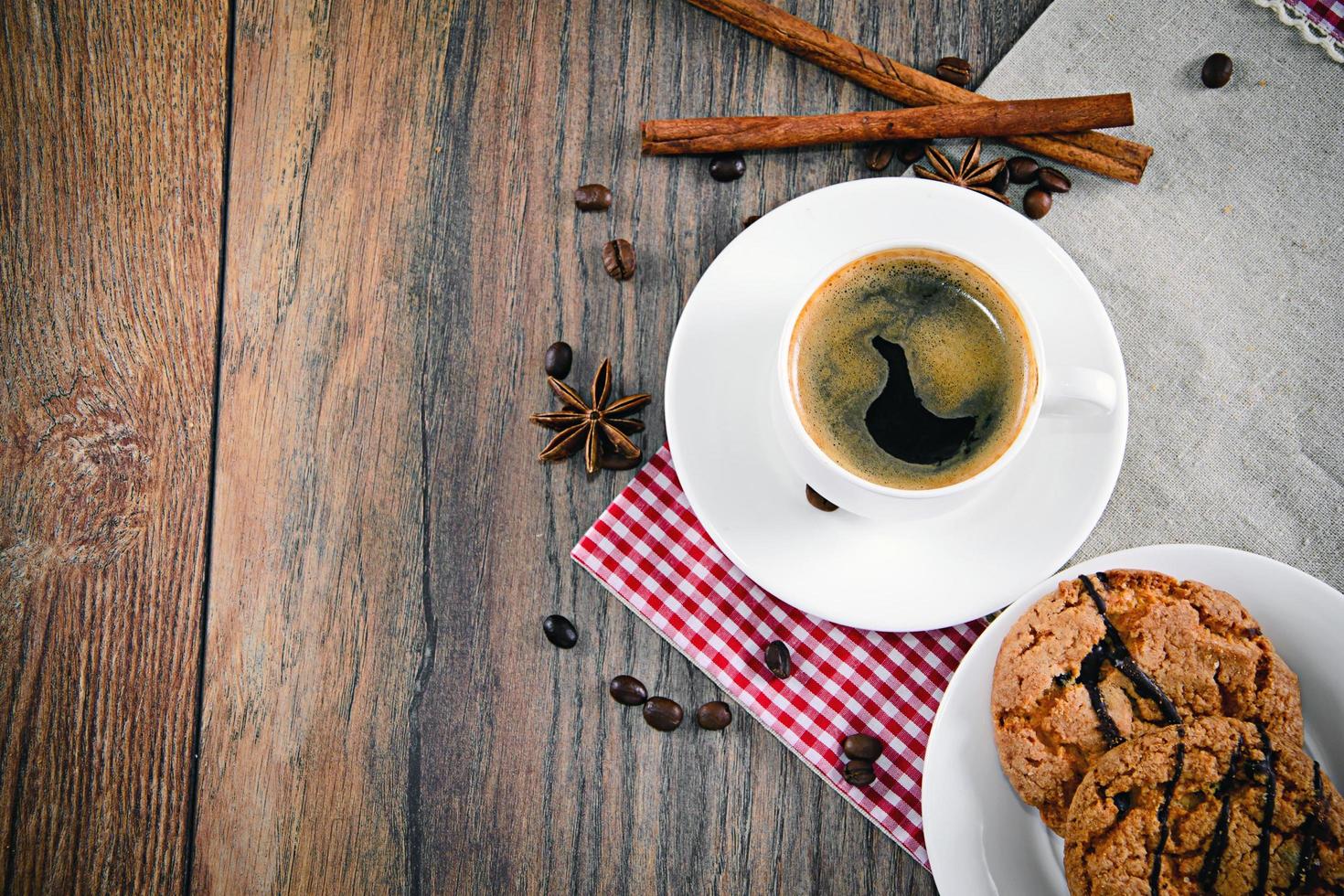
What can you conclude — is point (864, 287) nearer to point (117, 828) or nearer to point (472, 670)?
point (472, 670)

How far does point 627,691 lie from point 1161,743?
2.77 feet

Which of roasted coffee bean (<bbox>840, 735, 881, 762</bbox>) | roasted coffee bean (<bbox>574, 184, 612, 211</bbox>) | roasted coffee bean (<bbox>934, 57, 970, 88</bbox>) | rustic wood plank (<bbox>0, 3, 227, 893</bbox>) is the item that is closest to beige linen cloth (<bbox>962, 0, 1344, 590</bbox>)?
roasted coffee bean (<bbox>934, 57, 970, 88</bbox>)

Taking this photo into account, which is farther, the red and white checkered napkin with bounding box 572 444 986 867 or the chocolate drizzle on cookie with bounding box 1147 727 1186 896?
the red and white checkered napkin with bounding box 572 444 986 867

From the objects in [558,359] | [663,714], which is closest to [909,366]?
[558,359]

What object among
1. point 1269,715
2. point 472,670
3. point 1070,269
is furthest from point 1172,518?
point 472,670

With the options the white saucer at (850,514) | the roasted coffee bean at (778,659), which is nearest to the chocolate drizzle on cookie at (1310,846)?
the white saucer at (850,514)

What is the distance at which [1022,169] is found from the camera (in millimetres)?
1645

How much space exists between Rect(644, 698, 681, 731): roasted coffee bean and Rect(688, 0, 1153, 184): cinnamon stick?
1.20 m

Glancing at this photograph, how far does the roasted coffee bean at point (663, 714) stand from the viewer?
160 centimetres

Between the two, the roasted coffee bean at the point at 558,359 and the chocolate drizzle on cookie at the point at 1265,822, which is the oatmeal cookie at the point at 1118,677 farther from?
the roasted coffee bean at the point at 558,359

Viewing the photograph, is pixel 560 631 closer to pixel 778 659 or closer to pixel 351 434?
pixel 778 659

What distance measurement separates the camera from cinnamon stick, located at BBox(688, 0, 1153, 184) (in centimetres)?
164

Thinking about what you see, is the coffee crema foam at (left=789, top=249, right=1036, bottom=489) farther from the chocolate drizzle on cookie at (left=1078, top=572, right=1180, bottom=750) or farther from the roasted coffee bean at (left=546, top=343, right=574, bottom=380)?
the roasted coffee bean at (left=546, top=343, right=574, bottom=380)

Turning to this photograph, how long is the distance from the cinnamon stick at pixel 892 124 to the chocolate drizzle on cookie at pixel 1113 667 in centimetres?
83
